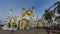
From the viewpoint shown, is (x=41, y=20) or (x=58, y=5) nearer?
(x=58, y=5)

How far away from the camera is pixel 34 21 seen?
4016cm

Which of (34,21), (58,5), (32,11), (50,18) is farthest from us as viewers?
(32,11)

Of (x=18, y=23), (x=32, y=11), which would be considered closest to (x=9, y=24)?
(x=18, y=23)

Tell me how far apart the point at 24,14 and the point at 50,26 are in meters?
8.57

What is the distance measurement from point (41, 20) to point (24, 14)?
5.44m

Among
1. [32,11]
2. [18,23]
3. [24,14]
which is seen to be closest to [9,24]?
[18,23]

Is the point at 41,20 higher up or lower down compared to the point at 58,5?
lower down

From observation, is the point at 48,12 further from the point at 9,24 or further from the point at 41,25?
the point at 9,24

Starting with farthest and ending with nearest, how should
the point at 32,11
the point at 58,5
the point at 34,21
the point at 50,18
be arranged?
the point at 32,11 < the point at 34,21 < the point at 50,18 < the point at 58,5

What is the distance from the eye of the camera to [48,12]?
118ft

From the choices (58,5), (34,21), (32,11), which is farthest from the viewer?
(32,11)

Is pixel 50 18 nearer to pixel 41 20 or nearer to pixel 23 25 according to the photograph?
pixel 41 20

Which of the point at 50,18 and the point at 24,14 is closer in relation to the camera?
the point at 50,18

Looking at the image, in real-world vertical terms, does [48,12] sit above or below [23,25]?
above
